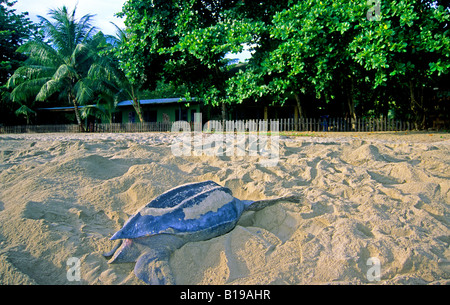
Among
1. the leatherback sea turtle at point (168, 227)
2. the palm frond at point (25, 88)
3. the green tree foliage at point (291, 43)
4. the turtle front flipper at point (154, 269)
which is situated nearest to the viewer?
the turtle front flipper at point (154, 269)

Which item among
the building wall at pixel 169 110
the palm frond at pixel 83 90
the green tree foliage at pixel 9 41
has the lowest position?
the building wall at pixel 169 110

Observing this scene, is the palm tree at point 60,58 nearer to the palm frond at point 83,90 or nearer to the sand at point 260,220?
the palm frond at point 83,90

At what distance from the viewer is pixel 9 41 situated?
69.2ft

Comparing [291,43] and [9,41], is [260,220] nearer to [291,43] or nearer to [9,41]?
Answer: [291,43]

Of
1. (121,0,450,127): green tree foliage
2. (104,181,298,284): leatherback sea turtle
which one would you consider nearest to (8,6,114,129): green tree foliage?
(121,0,450,127): green tree foliage

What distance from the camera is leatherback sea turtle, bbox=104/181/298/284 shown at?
1.94 meters

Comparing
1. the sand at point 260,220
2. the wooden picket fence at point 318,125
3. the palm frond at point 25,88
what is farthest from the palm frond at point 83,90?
the sand at point 260,220

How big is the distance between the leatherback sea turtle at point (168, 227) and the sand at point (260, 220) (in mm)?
77

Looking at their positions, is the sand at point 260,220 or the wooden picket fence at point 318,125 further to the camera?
the wooden picket fence at point 318,125

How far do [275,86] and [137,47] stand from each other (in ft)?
15.1

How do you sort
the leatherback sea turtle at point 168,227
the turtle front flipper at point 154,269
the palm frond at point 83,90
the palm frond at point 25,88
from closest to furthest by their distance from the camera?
1. the turtle front flipper at point 154,269
2. the leatherback sea turtle at point 168,227
3. the palm frond at point 83,90
4. the palm frond at point 25,88

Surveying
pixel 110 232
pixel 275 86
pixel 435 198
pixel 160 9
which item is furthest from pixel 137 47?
pixel 435 198

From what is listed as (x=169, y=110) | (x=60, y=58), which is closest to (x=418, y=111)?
(x=169, y=110)

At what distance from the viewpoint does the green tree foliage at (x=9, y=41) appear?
65.5 feet
